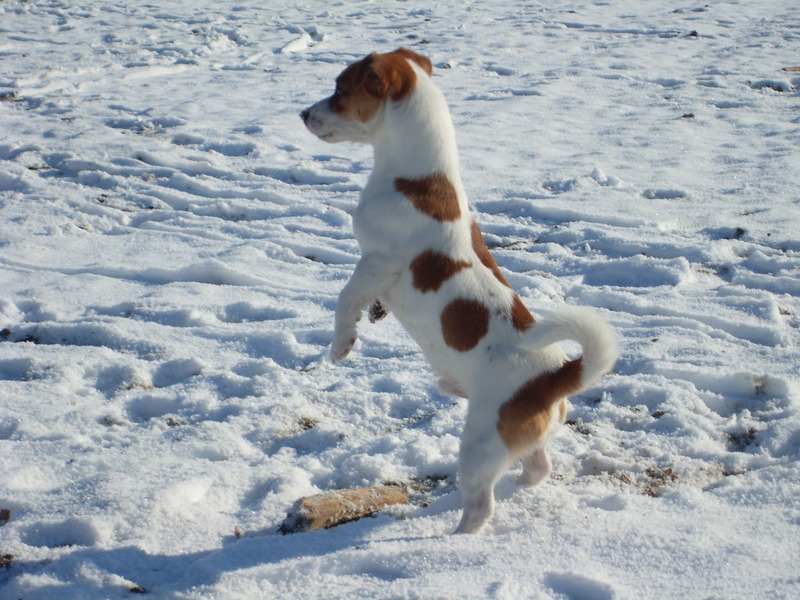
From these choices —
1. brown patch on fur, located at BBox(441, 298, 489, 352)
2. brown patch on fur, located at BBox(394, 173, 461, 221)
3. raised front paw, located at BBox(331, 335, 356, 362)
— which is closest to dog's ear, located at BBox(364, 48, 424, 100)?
brown patch on fur, located at BBox(394, 173, 461, 221)

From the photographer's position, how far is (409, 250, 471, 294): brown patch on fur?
9.37 ft

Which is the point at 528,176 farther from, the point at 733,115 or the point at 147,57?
the point at 147,57

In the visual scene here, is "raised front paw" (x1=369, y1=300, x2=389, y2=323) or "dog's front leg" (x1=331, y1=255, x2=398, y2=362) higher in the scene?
"dog's front leg" (x1=331, y1=255, x2=398, y2=362)

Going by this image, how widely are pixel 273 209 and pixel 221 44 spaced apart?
5.47 m

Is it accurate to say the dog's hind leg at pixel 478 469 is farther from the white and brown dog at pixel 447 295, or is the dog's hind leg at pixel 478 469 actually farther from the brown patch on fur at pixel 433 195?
the brown patch on fur at pixel 433 195

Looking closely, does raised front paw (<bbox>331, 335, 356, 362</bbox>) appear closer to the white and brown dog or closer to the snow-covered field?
the white and brown dog

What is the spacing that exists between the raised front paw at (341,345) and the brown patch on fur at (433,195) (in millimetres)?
549

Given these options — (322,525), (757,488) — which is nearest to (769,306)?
(757,488)

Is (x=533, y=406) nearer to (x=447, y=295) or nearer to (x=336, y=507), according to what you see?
(x=447, y=295)

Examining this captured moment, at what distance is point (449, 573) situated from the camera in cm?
233

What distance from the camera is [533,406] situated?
2.71m

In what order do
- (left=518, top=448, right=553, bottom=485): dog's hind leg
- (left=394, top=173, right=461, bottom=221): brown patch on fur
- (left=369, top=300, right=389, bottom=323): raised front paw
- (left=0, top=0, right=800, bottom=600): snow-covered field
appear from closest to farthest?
(left=0, top=0, right=800, bottom=600): snow-covered field → (left=394, top=173, right=461, bottom=221): brown patch on fur → (left=518, top=448, right=553, bottom=485): dog's hind leg → (left=369, top=300, right=389, bottom=323): raised front paw

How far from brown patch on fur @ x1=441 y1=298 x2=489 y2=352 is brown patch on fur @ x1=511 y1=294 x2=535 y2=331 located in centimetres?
9

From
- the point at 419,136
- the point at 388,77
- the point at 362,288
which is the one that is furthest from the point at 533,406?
the point at 388,77
